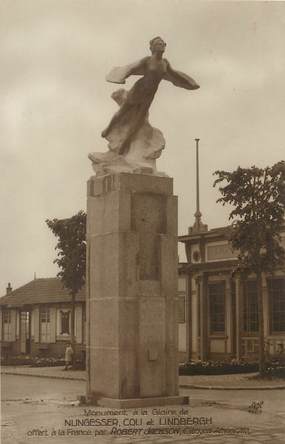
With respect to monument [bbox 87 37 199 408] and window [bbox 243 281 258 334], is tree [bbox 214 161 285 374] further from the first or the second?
monument [bbox 87 37 199 408]

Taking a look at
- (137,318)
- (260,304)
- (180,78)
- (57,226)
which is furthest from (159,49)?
(57,226)

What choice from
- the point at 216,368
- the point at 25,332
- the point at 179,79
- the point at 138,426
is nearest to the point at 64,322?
the point at 25,332

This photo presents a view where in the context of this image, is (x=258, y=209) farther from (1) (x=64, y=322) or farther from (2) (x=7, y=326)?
(2) (x=7, y=326)

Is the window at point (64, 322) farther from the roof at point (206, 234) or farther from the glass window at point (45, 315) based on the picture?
the roof at point (206, 234)

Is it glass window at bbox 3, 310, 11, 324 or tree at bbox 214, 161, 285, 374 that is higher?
tree at bbox 214, 161, 285, 374

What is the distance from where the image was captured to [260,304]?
2427cm

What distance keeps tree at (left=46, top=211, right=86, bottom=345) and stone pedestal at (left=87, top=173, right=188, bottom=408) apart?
713 inches

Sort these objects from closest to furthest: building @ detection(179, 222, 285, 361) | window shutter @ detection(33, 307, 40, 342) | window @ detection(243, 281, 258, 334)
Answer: building @ detection(179, 222, 285, 361) → window @ detection(243, 281, 258, 334) → window shutter @ detection(33, 307, 40, 342)

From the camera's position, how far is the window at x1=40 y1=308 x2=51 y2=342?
162ft

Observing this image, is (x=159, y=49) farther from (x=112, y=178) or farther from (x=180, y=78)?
(x=112, y=178)

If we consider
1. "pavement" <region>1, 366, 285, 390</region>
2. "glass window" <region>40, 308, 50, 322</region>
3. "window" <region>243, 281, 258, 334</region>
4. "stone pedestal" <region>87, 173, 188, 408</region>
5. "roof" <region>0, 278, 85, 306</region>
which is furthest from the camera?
"glass window" <region>40, 308, 50, 322</region>

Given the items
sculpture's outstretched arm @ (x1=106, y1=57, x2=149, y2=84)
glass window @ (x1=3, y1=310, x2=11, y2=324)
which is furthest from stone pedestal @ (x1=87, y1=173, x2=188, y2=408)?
glass window @ (x1=3, y1=310, x2=11, y2=324)

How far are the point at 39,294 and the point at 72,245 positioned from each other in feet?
65.2

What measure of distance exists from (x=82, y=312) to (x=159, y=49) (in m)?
34.1
